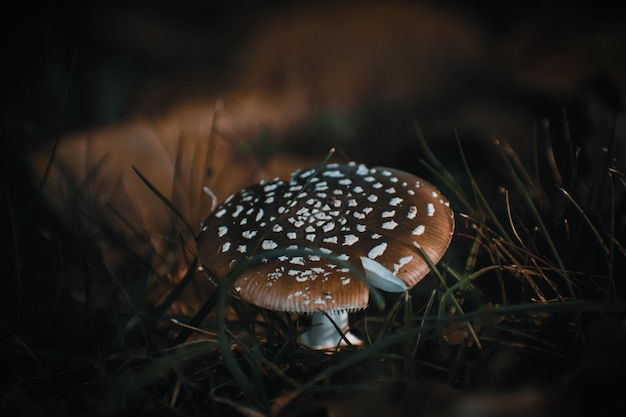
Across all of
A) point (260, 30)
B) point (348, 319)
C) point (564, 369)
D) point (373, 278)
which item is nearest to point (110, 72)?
point (260, 30)

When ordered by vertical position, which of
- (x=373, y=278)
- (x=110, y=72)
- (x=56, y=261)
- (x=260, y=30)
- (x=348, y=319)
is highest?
(x=260, y=30)

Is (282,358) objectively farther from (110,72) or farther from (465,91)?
(110,72)

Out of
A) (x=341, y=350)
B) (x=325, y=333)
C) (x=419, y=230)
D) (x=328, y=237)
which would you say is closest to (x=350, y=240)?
(x=328, y=237)

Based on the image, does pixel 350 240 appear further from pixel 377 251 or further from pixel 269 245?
pixel 269 245

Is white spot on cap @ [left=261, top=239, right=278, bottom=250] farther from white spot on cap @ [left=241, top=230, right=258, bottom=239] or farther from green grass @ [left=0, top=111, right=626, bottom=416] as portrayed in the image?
green grass @ [left=0, top=111, right=626, bottom=416]

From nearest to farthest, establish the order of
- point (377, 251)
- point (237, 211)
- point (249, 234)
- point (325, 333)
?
point (377, 251) → point (249, 234) → point (237, 211) → point (325, 333)

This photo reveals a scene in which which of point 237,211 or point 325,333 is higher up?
point 237,211

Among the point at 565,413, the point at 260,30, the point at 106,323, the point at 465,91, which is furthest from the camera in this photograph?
the point at 260,30

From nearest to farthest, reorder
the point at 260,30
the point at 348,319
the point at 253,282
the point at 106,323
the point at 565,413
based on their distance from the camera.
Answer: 1. the point at 565,413
2. the point at 253,282
3. the point at 106,323
4. the point at 348,319
5. the point at 260,30

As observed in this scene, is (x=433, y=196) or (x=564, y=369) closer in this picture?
(x=564, y=369)
